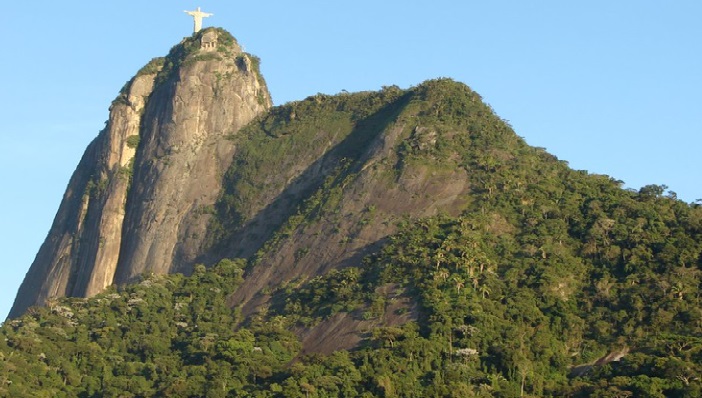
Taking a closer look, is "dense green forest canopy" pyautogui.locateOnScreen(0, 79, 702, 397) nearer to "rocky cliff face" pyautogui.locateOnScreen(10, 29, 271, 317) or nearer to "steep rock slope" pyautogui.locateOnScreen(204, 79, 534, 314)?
"steep rock slope" pyautogui.locateOnScreen(204, 79, 534, 314)

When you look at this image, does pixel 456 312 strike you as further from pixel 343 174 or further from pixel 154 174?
pixel 154 174

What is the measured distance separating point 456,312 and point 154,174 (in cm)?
4413

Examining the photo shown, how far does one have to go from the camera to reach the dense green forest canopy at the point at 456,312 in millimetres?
103625

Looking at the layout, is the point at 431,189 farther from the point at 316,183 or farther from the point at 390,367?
the point at 390,367

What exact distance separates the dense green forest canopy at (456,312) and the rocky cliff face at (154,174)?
675 cm

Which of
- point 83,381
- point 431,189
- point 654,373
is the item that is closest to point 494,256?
point 431,189

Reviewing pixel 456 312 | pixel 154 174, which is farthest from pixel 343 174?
pixel 456 312

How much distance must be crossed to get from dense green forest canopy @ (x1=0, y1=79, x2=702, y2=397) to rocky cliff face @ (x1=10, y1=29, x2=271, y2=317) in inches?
266

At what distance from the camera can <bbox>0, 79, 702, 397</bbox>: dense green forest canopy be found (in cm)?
10362

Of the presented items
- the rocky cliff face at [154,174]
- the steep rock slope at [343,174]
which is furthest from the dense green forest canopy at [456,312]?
the rocky cliff face at [154,174]

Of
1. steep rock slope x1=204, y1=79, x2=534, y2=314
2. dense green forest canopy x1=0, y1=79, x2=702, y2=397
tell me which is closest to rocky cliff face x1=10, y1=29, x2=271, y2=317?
steep rock slope x1=204, y1=79, x2=534, y2=314

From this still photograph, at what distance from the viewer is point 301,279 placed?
121312mm

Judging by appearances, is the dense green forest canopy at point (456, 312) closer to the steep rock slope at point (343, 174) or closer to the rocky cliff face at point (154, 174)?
the steep rock slope at point (343, 174)

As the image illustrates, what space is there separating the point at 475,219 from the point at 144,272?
31.4 m
